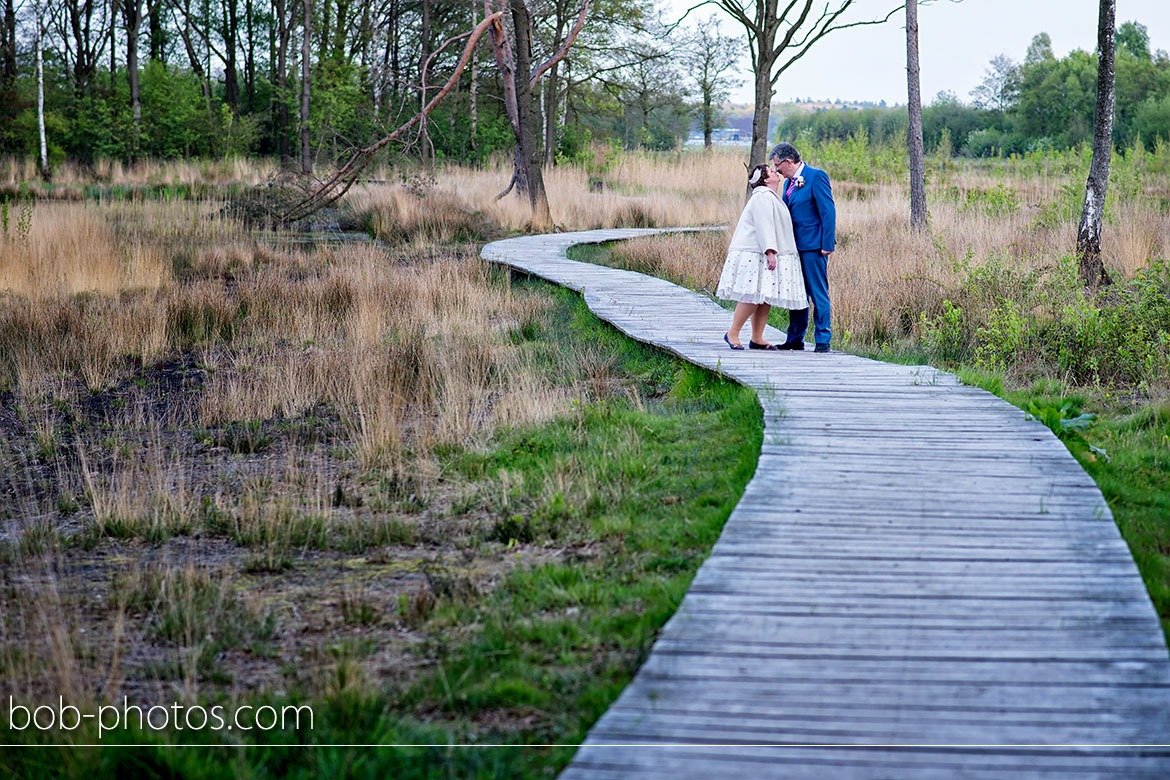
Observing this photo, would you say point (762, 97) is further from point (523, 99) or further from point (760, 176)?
point (760, 176)

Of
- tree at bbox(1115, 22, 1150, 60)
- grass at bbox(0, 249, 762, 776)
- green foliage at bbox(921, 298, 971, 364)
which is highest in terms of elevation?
tree at bbox(1115, 22, 1150, 60)

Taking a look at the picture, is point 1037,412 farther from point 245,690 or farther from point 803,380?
point 245,690

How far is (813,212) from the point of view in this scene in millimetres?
6941

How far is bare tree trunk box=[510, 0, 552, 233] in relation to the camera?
57.2ft

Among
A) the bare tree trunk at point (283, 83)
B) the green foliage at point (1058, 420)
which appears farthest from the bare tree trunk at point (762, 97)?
the bare tree trunk at point (283, 83)

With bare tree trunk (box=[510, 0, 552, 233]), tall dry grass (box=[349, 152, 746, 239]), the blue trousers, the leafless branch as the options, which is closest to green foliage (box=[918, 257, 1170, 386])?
the blue trousers

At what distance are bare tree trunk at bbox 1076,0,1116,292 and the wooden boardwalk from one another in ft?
18.2

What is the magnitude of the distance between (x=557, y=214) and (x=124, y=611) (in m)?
15.8

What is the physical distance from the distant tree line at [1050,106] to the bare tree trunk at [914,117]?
26.7 metres

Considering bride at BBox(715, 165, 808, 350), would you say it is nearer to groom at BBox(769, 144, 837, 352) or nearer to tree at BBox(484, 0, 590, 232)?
groom at BBox(769, 144, 837, 352)

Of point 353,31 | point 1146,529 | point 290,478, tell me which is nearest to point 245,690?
point 290,478

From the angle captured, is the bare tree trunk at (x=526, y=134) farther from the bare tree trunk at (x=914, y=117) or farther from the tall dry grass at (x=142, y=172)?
the tall dry grass at (x=142, y=172)

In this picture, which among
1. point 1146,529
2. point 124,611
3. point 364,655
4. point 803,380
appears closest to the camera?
point 364,655

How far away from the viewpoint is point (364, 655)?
10.9 ft
